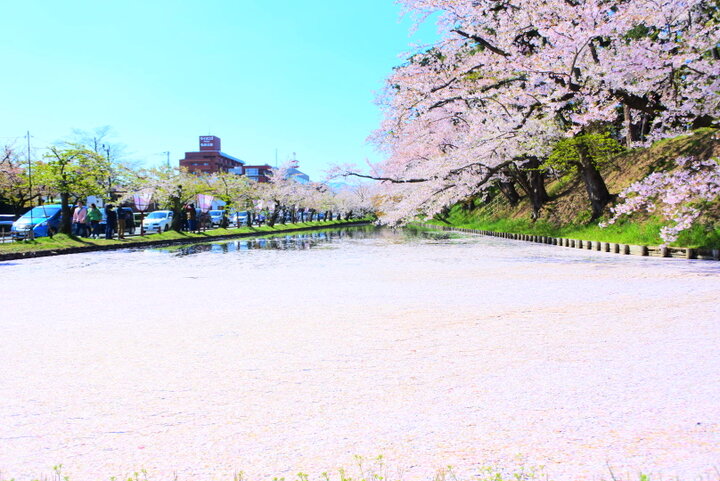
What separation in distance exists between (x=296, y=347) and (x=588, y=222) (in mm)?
19262

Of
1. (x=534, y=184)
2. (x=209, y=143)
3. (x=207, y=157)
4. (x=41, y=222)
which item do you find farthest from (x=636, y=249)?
(x=209, y=143)

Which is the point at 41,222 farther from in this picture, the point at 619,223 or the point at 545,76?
the point at 619,223

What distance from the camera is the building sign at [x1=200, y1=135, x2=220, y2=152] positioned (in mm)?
131875

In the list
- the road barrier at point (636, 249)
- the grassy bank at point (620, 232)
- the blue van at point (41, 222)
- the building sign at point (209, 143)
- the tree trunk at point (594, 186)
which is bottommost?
the road barrier at point (636, 249)

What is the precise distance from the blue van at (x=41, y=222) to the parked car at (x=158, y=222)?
22.3 ft

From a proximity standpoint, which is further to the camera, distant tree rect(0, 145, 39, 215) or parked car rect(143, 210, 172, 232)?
distant tree rect(0, 145, 39, 215)

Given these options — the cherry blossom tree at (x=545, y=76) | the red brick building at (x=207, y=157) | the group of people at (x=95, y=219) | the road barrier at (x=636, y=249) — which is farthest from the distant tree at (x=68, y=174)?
the red brick building at (x=207, y=157)

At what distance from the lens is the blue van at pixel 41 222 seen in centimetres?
2416

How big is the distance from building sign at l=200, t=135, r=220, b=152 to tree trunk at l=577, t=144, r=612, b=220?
11965 cm

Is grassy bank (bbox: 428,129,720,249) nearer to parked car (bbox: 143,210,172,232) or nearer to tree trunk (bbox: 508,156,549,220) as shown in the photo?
tree trunk (bbox: 508,156,549,220)

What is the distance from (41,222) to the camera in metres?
24.6

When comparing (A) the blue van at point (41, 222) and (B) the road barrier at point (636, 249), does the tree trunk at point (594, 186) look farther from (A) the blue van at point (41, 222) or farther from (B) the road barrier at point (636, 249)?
(A) the blue van at point (41, 222)

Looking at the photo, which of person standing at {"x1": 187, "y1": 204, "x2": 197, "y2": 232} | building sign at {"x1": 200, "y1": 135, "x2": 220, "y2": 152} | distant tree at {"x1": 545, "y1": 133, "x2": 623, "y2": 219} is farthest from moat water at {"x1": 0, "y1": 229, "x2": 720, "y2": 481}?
building sign at {"x1": 200, "y1": 135, "x2": 220, "y2": 152}

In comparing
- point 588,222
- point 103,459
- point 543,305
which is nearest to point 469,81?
point 588,222
